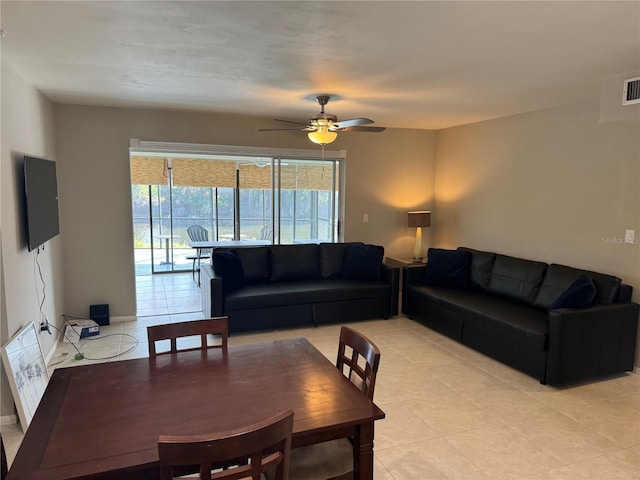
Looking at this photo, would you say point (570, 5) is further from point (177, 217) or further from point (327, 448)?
point (177, 217)

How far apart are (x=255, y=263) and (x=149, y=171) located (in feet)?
12.6

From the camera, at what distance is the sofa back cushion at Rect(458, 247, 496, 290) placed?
4809mm

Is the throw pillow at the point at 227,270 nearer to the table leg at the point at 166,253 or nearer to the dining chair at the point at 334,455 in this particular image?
the dining chair at the point at 334,455

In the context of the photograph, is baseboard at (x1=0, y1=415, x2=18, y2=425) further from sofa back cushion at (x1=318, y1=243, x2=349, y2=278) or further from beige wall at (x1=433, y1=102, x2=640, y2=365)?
beige wall at (x1=433, y1=102, x2=640, y2=365)

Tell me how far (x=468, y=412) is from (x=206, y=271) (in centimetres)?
312

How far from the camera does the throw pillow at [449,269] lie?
500 centimetres

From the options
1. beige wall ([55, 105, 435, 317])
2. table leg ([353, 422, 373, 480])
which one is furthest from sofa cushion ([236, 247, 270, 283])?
table leg ([353, 422, 373, 480])

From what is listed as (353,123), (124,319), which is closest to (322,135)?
(353,123)

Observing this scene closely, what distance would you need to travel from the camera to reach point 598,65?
2916 mm

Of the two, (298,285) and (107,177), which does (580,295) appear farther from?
(107,177)

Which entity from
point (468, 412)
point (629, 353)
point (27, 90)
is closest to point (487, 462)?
point (468, 412)

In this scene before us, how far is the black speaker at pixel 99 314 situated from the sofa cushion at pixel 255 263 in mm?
1641

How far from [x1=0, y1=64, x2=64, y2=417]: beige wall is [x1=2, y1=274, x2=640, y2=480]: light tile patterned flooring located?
2.15 ft

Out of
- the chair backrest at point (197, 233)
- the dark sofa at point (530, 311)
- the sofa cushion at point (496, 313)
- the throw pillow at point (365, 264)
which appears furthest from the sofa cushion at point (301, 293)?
the chair backrest at point (197, 233)
